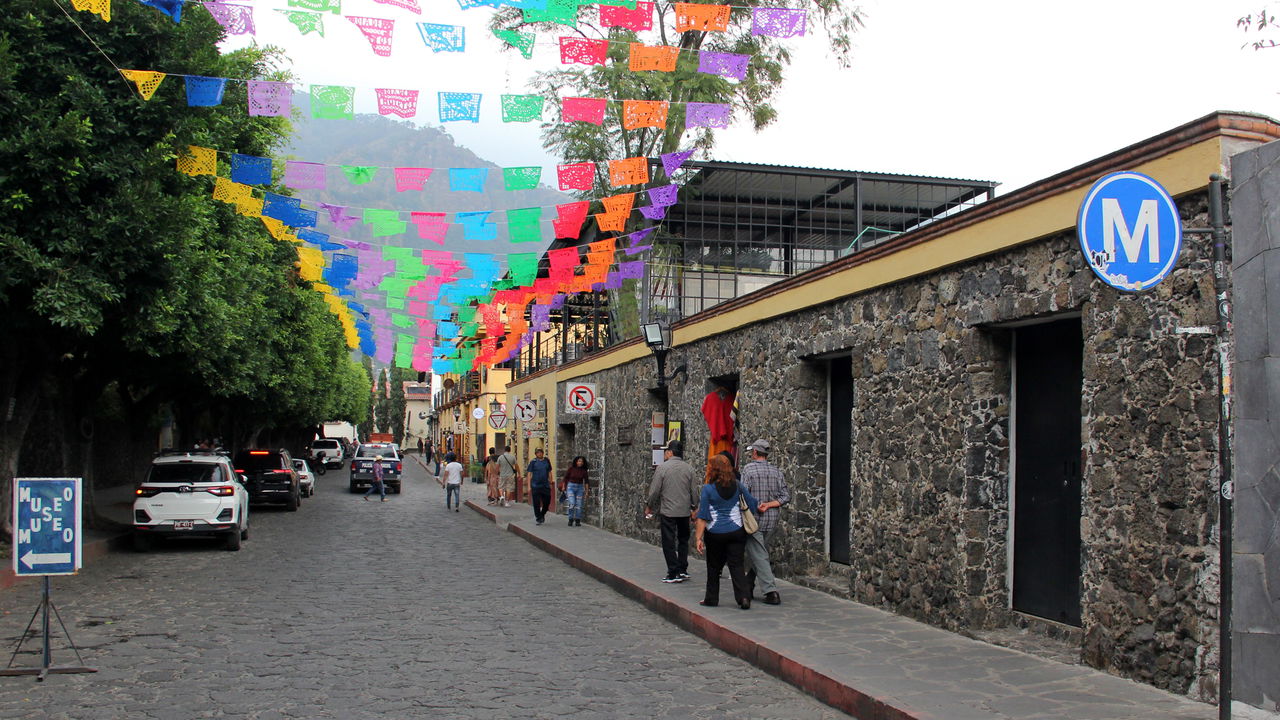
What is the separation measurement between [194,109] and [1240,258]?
12.1 meters

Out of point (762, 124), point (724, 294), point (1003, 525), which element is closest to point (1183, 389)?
point (1003, 525)

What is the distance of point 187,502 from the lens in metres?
16.6

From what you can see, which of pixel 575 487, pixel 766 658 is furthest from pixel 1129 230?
pixel 575 487

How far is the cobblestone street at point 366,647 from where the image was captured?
6.64 m

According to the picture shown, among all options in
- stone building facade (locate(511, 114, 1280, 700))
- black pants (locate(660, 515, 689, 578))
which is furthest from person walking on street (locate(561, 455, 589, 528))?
black pants (locate(660, 515, 689, 578))

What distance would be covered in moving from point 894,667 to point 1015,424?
8.38 feet

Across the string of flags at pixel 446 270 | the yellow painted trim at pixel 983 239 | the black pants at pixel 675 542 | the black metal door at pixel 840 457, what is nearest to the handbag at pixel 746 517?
the black metal door at pixel 840 457

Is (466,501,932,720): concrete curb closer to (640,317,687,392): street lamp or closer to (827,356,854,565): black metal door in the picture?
(827,356,854,565): black metal door

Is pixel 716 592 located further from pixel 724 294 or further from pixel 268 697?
pixel 724 294

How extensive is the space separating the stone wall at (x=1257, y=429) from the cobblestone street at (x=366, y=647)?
2.56 m

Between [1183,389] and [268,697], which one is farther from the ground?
[1183,389]

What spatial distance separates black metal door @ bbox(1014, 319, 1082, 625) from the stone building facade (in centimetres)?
2

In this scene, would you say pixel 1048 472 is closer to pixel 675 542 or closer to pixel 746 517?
pixel 746 517

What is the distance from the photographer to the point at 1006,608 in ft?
27.6
